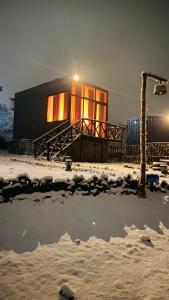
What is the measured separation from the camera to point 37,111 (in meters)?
22.4

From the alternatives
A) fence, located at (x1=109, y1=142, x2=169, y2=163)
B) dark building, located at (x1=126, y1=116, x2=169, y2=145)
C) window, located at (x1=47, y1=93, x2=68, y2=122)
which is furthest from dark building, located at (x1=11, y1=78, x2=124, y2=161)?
dark building, located at (x1=126, y1=116, x2=169, y2=145)

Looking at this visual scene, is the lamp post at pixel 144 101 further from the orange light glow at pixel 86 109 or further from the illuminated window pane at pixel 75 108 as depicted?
the orange light glow at pixel 86 109

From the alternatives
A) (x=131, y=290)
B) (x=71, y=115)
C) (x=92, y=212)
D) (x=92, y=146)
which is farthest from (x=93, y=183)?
(x=71, y=115)

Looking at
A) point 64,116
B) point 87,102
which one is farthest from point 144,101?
point 87,102

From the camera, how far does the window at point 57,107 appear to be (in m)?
19.9

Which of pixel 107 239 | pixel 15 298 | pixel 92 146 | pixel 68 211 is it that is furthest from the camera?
pixel 92 146

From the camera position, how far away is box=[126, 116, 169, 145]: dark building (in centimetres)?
2605

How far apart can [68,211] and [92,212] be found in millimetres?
632

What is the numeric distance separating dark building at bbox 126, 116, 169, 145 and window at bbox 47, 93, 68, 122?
31.5 feet

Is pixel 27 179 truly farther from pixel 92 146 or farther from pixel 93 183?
pixel 92 146

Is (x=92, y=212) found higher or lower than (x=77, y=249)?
higher

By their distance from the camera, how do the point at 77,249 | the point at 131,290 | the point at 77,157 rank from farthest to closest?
1. the point at 77,157
2. the point at 77,249
3. the point at 131,290

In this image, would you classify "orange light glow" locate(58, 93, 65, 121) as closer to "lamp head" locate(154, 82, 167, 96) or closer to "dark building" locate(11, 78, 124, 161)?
"dark building" locate(11, 78, 124, 161)

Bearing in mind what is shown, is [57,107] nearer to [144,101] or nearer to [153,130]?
[153,130]
